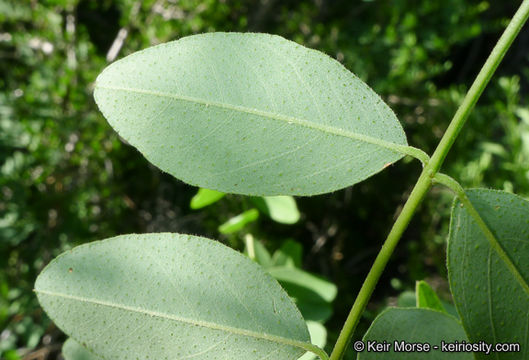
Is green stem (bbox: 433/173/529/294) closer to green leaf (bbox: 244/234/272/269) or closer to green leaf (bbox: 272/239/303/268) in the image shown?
green leaf (bbox: 244/234/272/269)

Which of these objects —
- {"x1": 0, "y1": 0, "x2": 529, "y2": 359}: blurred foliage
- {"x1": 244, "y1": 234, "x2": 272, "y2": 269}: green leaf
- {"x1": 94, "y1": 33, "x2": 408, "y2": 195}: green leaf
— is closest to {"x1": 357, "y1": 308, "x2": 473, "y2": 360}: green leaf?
{"x1": 94, "y1": 33, "x2": 408, "y2": 195}: green leaf

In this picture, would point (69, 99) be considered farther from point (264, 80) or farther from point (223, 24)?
point (264, 80)

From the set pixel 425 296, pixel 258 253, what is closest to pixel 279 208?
pixel 258 253

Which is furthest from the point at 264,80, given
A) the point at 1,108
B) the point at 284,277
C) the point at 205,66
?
the point at 1,108

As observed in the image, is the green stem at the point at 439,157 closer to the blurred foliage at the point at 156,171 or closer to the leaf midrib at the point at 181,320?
the leaf midrib at the point at 181,320

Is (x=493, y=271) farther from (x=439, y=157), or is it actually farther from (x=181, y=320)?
(x=181, y=320)
